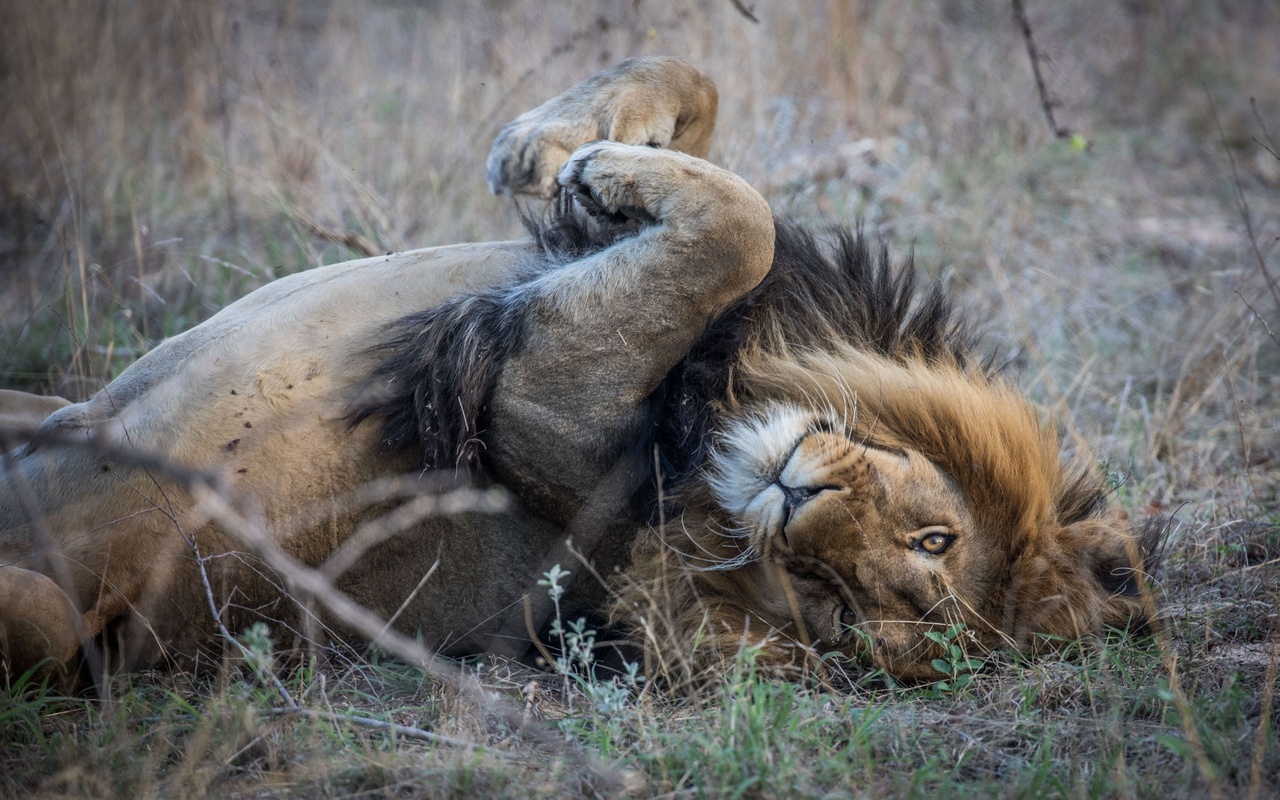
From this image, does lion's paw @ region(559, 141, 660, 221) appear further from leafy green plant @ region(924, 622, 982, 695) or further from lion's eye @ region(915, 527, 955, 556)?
leafy green plant @ region(924, 622, 982, 695)

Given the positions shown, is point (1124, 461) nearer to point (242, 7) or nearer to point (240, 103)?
A: point (240, 103)

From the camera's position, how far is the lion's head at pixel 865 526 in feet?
7.20

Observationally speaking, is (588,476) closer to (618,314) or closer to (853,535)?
(618,314)

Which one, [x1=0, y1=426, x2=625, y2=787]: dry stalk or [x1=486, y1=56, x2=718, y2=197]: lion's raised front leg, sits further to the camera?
[x1=486, y1=56, x2=718, y2=197]: lion's raised front leg

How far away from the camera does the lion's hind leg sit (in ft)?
7.01

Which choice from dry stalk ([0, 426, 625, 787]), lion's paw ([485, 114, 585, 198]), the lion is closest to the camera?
dry stalk ([0, 426, 625, 787])

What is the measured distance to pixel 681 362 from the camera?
2393mm

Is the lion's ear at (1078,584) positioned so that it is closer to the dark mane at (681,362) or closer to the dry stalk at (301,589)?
the dark mane at (681,362)

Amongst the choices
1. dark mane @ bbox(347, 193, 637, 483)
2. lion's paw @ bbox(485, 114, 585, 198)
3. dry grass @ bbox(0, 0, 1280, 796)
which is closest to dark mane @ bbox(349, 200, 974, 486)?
dark mane @ bbox(347, 193, 637, 483)

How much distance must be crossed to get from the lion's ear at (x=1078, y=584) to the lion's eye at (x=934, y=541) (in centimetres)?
20

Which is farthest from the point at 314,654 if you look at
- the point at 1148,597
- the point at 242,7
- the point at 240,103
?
the point at 242,7

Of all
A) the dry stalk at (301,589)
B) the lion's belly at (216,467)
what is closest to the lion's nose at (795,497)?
the dry stalk at (301,589)

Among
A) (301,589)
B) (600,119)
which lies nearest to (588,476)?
(301,589)

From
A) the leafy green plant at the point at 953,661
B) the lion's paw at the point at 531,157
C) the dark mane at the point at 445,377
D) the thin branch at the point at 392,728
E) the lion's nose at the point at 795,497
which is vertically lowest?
the leafy green plant at the point at 953,661
